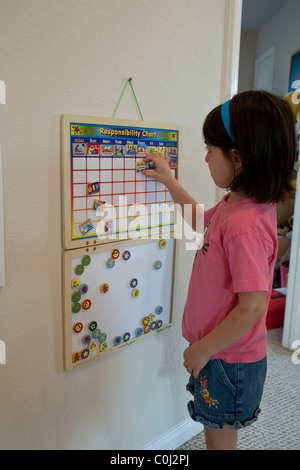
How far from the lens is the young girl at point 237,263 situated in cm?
82

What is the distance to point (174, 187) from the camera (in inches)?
43.6

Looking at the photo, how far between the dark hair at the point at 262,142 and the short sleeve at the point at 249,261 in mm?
104

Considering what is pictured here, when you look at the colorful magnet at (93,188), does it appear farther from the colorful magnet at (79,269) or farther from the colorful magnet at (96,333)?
the colorful magnet at (96,333)

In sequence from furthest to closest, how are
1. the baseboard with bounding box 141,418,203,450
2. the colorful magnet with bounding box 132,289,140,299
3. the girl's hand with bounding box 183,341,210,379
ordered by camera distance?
the baseboard with bounding box 141,418,203,450, the colorful magnet with bounding box 132,289,140,299, the girl's hand with bounding box 183,341,210,379

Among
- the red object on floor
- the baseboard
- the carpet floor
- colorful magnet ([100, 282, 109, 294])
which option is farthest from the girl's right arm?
the red object on floor

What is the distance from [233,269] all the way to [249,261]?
0.14 feet

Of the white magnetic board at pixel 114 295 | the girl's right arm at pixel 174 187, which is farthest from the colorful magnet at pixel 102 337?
the girl's right arm at pixel 174 187

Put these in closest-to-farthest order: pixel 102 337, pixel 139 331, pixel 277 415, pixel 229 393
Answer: pixel 229 393
pixel 102 337
pixel 139 331
pixel 277 415

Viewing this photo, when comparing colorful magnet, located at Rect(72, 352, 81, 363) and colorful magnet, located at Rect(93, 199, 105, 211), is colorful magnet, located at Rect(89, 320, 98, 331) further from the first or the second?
colorful magnet, located at Rect(93, 199, 105, 211)

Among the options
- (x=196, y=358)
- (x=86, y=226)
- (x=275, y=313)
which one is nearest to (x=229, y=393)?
(x=196, y=358)

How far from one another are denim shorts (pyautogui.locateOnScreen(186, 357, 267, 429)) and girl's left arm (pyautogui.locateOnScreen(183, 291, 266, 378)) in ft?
0.18

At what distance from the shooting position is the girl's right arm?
107 centimetres

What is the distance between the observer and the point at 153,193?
1.11 meters

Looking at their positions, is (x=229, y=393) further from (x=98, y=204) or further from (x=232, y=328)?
(x=98, y=204)
